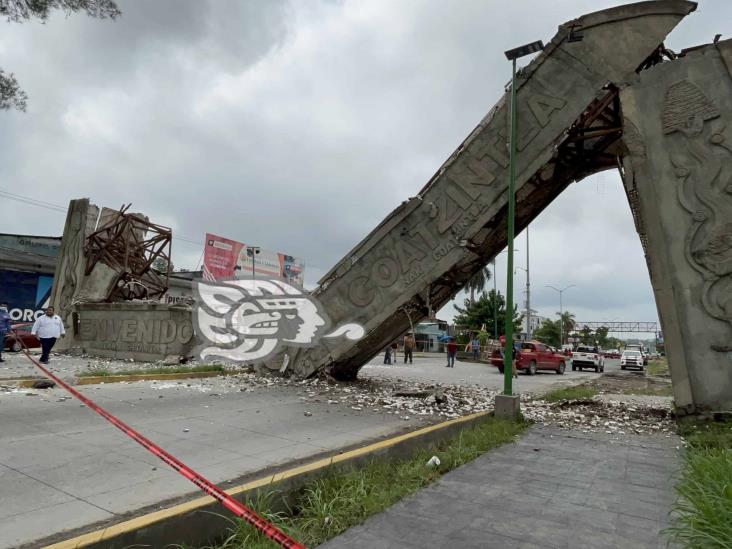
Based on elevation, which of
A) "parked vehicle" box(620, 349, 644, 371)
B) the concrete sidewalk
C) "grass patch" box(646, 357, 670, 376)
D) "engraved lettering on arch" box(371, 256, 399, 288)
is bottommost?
the concrete sidewalk

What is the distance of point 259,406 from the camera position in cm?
879

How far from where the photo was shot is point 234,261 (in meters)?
39.0

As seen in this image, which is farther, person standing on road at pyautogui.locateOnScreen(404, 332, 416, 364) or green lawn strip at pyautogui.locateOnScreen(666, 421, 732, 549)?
person standing on road at pyautogui.locateOnScreen(404, 332, 416, 364)

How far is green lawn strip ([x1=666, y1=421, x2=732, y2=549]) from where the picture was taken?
9.97ft

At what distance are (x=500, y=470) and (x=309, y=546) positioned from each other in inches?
115

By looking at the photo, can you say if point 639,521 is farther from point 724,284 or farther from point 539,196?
point 539,196

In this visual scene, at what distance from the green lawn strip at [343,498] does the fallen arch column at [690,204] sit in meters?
4.48

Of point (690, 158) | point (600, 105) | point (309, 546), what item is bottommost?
point (309, 546)

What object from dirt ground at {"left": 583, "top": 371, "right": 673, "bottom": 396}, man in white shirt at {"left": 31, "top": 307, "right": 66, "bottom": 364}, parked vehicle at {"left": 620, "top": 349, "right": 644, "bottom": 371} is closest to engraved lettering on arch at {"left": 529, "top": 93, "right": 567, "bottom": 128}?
dirt ground at {"left": 583, "top": 371, "right": 673, "bottom": 396}

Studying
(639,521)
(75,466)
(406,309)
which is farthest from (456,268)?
(75,466)

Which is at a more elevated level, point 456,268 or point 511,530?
point 456,268

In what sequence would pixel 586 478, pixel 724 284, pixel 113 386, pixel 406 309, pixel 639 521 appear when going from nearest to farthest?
pixel 639 521, pixel 586 478, pixel 724 284, pixel 113 386, pixel 406 309

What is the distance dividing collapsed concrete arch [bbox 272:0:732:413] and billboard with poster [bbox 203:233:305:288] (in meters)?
21.6

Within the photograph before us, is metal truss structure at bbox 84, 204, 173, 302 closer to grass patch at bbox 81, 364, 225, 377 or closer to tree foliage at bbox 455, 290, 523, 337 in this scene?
grass patch at bbox 81, 364, 225, 377
